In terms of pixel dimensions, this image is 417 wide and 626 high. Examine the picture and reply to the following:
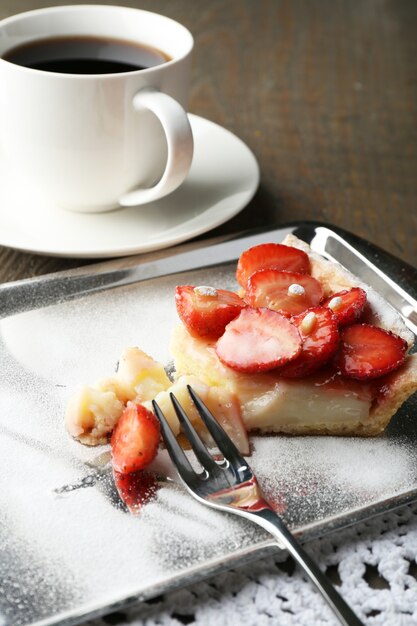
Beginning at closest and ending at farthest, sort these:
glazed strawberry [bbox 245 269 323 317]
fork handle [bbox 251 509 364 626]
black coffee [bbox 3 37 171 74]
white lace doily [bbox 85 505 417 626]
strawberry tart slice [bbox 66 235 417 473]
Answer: fork handle [bbox 251 509 364 626] → white lace doily [bbox 85 505 417 626] → strawberry tart slice [bbox 66 235 417 473] → glazed strawberry [bbox 245 269 323 317] → black coffee [bbox 3 37 171 74]

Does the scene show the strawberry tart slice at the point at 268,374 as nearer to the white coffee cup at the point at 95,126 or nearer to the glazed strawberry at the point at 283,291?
the glazed strawberry at the point at 283,291

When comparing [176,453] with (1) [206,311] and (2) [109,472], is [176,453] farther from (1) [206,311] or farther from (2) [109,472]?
(1) [206,311]

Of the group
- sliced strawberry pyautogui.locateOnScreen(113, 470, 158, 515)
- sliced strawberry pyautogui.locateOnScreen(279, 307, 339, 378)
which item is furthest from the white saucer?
sliced strawberry pyautogui.locateOnScreen(113, 470, 158, 515)

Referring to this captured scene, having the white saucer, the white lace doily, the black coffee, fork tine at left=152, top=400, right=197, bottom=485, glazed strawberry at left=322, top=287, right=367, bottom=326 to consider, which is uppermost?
the black coffee

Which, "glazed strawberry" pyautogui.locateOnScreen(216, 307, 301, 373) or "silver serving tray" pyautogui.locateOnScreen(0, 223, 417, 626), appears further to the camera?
"glazed strawberry" pyautogui.locateOnScreen(216, 307, 301, 373)

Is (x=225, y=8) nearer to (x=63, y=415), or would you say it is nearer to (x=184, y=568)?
(x=63, y=415)

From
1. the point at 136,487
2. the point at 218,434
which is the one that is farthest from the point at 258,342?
the point at 136,487

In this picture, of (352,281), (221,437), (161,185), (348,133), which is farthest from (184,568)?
(348,133)

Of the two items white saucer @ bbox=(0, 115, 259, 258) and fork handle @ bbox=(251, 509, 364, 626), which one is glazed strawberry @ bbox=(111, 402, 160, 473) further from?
white saucer @ bbox=(0, 115, 259, 258)
